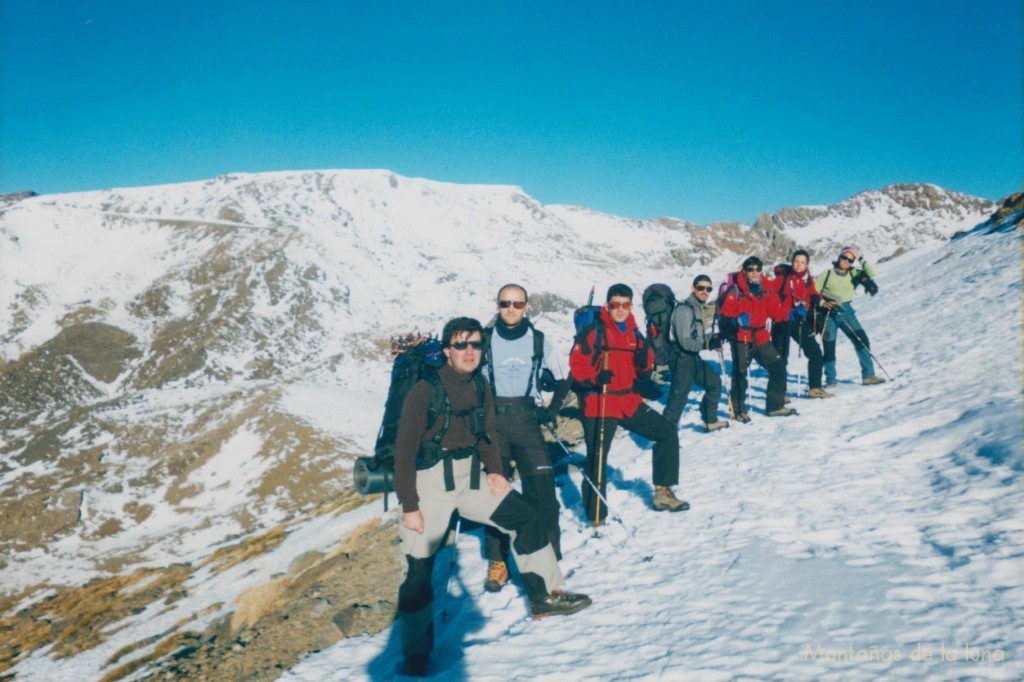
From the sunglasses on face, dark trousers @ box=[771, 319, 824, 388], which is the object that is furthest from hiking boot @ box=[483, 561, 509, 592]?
dark trousers @ box=[771, 319, 824, 388]

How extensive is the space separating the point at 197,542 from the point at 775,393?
76653 millimetres

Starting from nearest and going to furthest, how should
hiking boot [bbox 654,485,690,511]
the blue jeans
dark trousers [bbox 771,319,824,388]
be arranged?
hiking boot [bbox 654,485,690,511], dark trousers [bbox 771,319,824,388], the blue jeans

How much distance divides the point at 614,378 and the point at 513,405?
68.5 inches

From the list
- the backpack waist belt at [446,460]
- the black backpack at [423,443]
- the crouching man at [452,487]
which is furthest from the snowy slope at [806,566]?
the black backpack at [423,443]

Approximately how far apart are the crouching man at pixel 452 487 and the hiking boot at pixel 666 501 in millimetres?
2968

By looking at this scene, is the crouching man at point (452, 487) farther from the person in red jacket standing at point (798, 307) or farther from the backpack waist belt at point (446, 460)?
the person in red jacket standing at point (798, 307)

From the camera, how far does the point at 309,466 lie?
8425 cm

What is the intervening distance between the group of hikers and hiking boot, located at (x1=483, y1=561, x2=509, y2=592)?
0.05 feet

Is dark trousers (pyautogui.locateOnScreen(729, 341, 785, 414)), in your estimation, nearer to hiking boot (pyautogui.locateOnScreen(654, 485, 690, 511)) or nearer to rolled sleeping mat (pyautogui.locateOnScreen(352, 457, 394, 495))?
hiking boot (pyautogui.locateOnScreen(654, 485, 690, 511))

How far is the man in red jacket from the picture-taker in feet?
26.3

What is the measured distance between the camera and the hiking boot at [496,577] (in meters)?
7.44

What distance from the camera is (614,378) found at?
801 centimetres

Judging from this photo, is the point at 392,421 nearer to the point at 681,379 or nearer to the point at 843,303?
the point at 681,379

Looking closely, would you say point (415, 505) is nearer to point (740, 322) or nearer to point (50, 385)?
point (740, 322)
